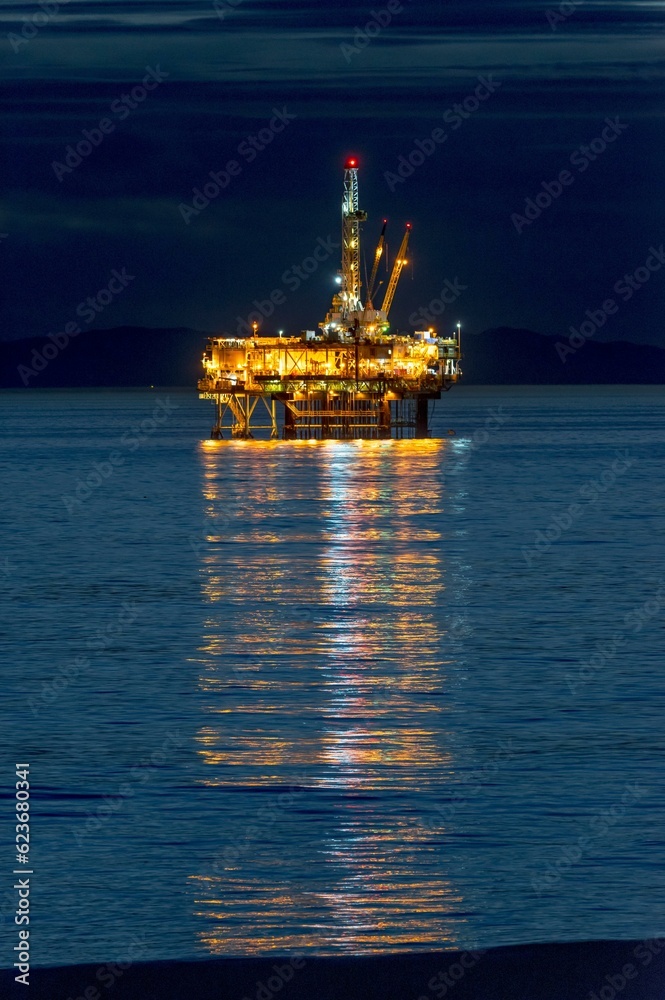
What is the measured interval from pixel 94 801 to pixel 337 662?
37.6 feet

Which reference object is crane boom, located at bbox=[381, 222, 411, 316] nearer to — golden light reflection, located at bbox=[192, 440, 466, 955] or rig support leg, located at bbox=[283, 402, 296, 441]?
rig support leg, located at bbox=[283, 402, 296, 441]

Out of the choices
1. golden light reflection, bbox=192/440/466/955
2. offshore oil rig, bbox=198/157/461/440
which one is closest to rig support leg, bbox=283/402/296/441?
offshore oil rig, bbox=198/157/461/440

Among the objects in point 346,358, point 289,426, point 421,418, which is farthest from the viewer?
point 421,418

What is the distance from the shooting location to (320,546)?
57531mm

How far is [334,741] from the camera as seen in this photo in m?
24.1

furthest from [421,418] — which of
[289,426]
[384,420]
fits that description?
[289,426]

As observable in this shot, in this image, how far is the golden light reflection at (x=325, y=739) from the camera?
16.1m

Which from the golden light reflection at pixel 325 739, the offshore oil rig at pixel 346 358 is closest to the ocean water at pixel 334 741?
the golden light reflection at pixel 325 739

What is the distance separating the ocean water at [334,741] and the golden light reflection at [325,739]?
0.06 meters

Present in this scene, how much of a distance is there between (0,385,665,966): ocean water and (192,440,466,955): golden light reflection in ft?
0.20

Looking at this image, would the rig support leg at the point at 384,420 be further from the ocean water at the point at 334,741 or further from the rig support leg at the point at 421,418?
the ocean water at the point at 334,741

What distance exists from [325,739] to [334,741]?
0.18 meters

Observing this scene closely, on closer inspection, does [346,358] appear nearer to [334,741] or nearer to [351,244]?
[351,244]

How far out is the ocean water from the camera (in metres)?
16.3
